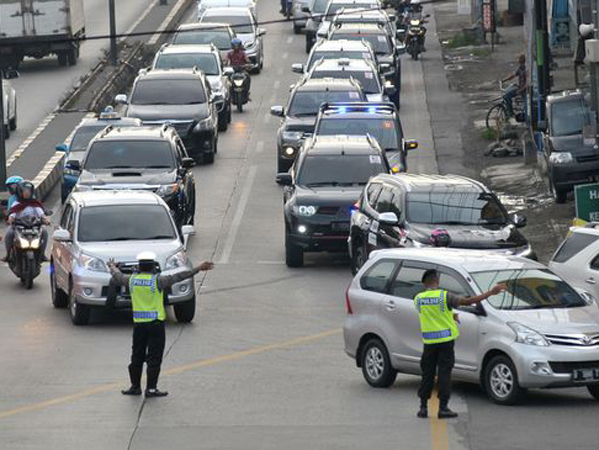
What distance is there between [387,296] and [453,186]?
7460mm

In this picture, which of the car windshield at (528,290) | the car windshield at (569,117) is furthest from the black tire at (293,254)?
the car windshield at (528,290)

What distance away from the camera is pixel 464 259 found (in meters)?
19.4

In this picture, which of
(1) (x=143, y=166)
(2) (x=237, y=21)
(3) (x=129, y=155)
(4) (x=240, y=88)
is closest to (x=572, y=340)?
(1) (x=143, y=166)

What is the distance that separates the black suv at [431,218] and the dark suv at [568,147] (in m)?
6.47

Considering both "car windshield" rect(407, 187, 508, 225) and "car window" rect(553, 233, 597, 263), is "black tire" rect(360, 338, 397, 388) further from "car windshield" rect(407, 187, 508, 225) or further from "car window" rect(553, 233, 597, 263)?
"car windshield" rect(407, 187, 508, 225)

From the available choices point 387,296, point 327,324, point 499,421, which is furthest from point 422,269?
point 327,324

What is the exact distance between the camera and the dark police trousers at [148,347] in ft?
63.2

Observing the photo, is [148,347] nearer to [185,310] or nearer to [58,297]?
[185,310]

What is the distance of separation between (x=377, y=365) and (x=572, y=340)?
2.50m

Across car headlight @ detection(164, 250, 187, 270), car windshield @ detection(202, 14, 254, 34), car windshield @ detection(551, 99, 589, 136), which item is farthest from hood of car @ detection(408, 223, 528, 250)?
car windshield @ detection(202, 14, 254, 34)

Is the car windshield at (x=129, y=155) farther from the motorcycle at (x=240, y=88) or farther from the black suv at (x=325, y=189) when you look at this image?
the motorcycle at (x=240, y=88)

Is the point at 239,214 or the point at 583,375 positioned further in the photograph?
the point at 239,214

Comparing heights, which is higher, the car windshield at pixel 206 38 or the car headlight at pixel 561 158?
the car windshield at pixel 206 38

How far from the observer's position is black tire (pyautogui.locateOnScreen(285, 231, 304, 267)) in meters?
29.3
